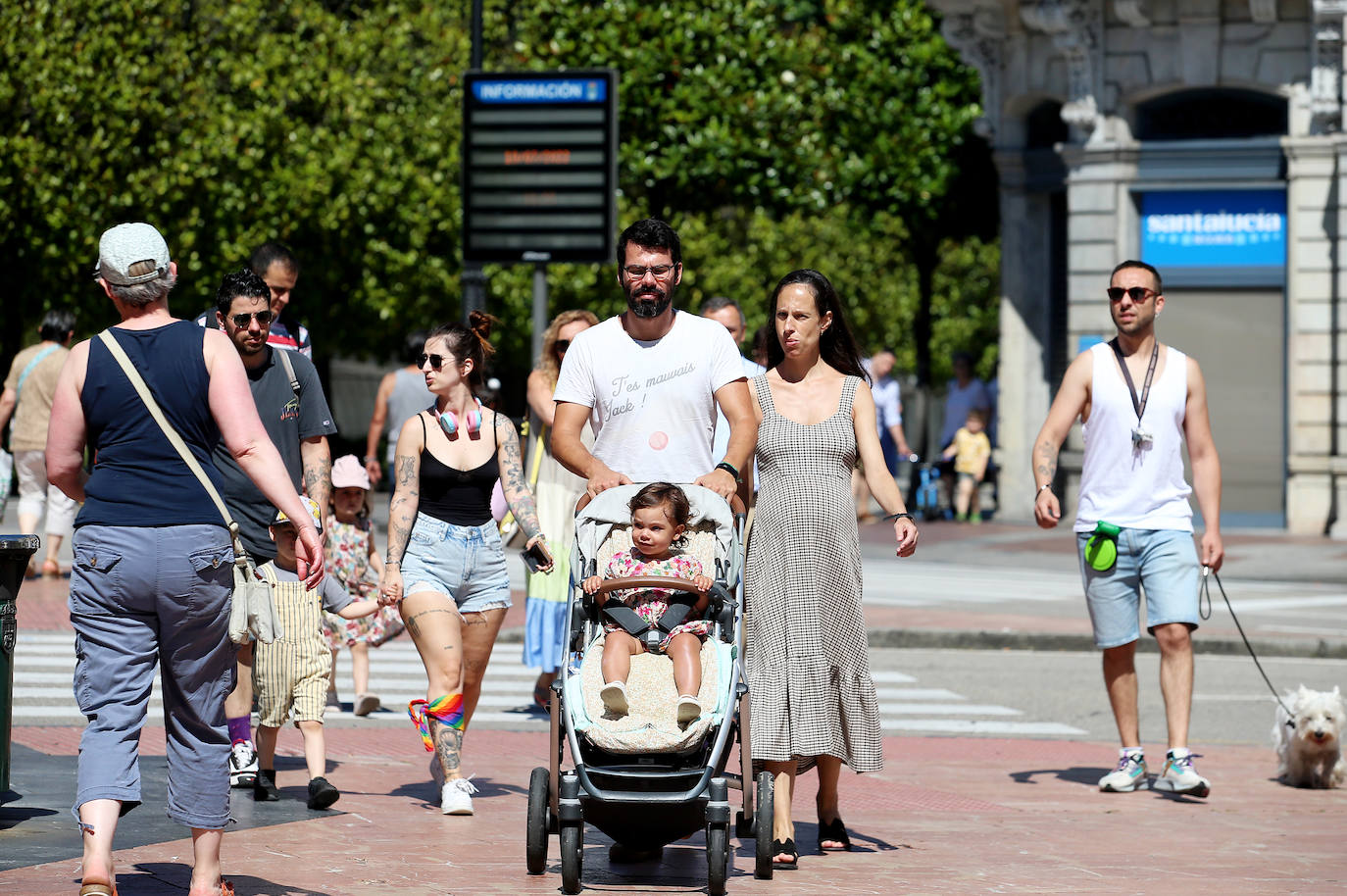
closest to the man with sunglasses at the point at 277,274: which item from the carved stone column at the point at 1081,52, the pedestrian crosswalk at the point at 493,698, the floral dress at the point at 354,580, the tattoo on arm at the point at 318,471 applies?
the tattoo on arm at the point at 318,471

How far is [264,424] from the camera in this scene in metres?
7.62

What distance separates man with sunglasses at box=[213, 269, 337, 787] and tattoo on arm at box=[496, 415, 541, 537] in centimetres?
65

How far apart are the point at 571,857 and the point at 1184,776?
127 inches

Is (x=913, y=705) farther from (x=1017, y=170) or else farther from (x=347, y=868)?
(x=1017, y=170)

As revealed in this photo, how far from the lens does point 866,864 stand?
6820 millimetres

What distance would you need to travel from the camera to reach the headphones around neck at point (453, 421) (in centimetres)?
793

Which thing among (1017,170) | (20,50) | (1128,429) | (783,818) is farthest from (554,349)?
(20,50)

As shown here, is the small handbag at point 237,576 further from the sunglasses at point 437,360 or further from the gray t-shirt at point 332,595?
the gray t-shirt at point 332,595

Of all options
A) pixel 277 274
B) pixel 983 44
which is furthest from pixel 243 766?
pixel 983 44

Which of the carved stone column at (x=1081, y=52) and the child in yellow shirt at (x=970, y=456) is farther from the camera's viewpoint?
the child in yellow shirt at (x=970, y=456)

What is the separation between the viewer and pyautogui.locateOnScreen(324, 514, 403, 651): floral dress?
31.1 ft

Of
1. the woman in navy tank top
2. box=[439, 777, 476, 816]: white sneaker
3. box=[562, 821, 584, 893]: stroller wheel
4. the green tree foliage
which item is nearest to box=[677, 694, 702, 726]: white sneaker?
box=[562, 821, 584, 893]: stroller wheel

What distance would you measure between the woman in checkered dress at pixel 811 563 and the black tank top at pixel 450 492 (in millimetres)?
1271

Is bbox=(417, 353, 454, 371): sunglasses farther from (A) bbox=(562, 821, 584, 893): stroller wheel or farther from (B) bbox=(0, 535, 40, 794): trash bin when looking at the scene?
(A) bbox=(562, 821, 584, 893): stroller wheel
